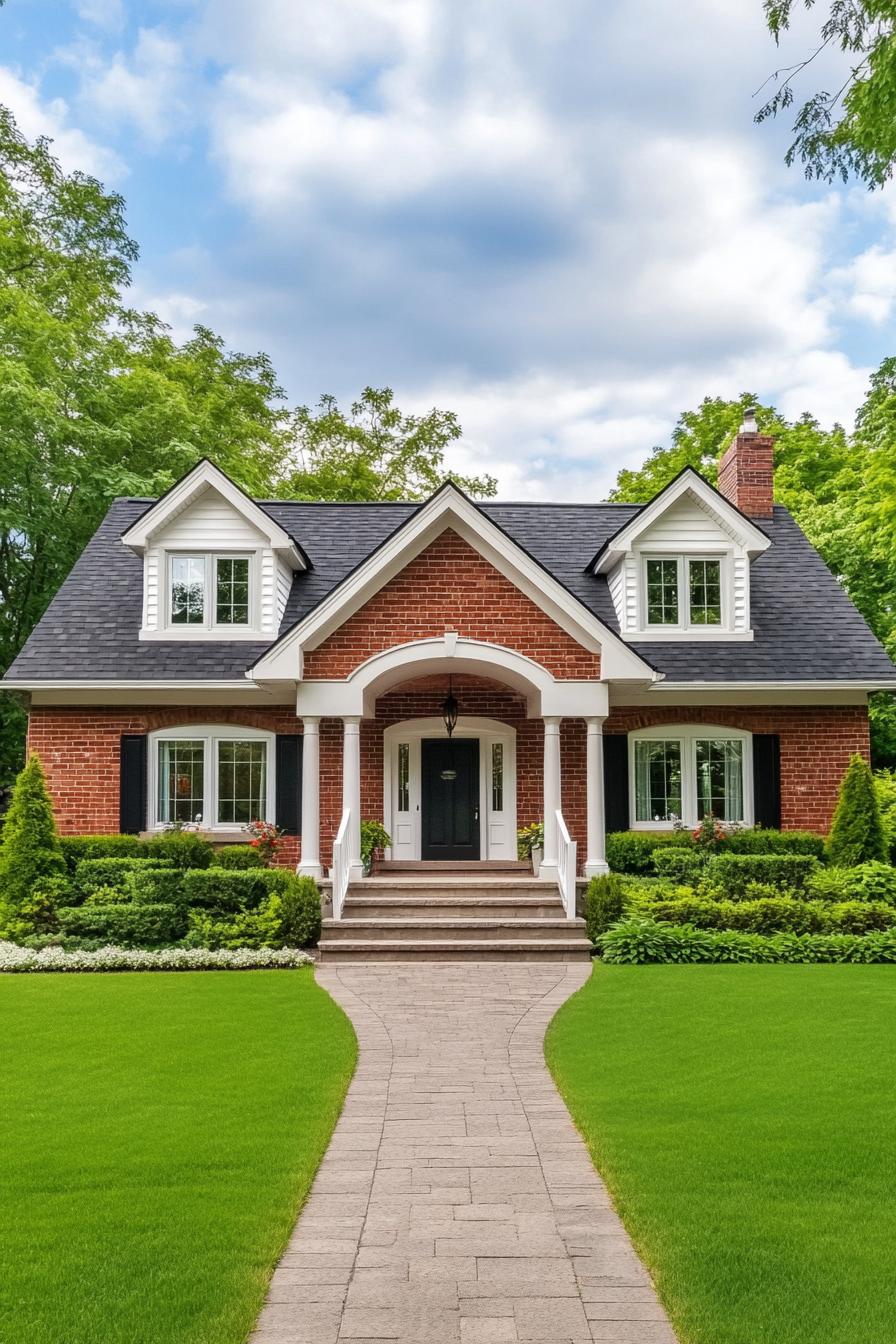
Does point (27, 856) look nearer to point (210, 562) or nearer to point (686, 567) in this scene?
point (210, 562)

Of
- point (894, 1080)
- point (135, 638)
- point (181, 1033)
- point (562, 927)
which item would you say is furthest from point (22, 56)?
point (894, 1080)

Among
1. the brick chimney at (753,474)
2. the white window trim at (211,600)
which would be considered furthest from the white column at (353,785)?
the brick chimney at (753,474)

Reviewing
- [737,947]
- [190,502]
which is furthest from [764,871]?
[190,502]

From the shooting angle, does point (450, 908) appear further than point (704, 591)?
No

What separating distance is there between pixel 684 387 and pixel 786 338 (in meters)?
15.4

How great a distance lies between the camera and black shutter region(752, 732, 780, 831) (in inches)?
649

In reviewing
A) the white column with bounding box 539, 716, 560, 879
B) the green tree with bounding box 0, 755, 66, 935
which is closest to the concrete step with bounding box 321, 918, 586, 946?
the white column with bounding box 539, 716, 560, 879

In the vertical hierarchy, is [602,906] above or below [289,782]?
below

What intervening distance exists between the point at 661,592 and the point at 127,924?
10.2 m

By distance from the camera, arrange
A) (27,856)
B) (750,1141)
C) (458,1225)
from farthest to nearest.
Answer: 1. (27,856)
2. (750,1141)
3. (458,1225)

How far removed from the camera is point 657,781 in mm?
16828

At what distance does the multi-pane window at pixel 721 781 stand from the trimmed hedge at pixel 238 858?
24.1 ft

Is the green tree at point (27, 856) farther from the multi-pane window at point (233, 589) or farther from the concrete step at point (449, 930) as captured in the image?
the multi-pane window at point (233, 589)

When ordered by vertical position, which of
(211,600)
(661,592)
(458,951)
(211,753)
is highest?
(661,592)
